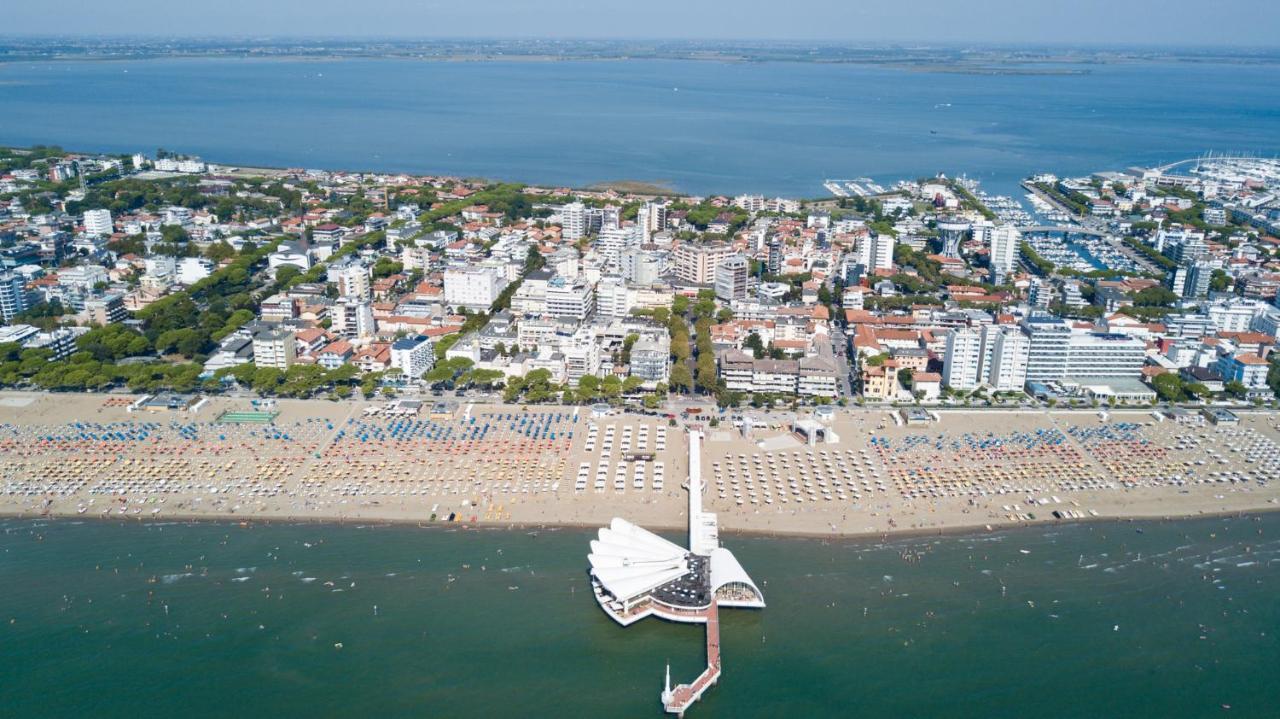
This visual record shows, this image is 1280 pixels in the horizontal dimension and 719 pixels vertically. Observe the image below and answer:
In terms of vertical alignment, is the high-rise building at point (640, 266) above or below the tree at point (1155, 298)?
above

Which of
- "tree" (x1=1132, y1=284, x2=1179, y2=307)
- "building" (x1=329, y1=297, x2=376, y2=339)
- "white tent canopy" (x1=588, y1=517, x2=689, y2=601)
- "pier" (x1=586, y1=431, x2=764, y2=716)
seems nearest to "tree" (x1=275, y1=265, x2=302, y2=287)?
"building" (x1=329, y1=297, x2=376, y2=339)

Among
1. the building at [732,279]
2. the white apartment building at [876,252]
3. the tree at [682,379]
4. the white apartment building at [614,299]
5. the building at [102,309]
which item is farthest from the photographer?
the white apartment building at [876,252]

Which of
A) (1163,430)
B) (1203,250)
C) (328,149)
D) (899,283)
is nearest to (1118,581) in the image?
(1163,430)

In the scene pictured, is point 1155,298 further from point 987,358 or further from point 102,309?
point 102,309

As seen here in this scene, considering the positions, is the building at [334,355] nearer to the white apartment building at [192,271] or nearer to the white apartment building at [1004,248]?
the white apartment building at [192,271]

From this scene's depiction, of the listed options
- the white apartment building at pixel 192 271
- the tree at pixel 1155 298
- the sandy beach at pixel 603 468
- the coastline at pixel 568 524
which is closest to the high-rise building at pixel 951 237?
the tree at pixel 1155 298

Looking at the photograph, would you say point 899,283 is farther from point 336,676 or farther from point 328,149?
point 328,149
